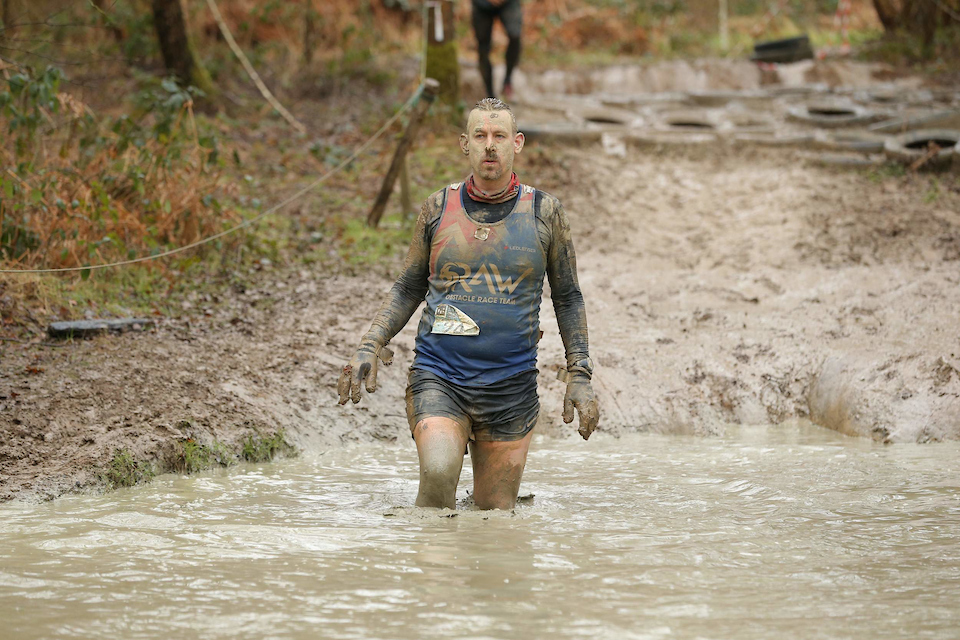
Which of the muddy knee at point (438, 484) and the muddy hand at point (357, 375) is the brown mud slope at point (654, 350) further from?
the muddy knee at point (438, 484)

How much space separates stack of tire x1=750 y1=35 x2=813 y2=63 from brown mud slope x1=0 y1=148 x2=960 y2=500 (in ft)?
23.0

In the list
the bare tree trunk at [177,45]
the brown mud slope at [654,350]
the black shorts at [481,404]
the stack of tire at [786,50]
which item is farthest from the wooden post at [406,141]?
the stack of tire at [786,50]

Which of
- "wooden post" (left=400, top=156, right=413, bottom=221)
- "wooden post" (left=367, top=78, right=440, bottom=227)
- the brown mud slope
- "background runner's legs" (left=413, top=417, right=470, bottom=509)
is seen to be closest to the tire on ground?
the brown mud slope

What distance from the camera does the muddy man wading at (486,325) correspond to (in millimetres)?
4148

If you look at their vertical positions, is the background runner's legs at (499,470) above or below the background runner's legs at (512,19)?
below

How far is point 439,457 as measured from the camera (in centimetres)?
400

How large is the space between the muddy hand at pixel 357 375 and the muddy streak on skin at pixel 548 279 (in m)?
0.05

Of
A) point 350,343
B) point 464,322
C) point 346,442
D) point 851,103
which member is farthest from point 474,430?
point 851,103

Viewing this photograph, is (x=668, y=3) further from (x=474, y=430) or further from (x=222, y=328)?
(x=474, y=430)

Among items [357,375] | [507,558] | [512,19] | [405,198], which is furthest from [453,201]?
[512,19]

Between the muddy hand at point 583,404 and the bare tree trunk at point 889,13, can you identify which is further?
the bare tree trunk at point 889,13

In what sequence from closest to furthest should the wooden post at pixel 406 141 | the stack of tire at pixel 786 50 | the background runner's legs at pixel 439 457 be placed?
the background runner's legs at pixel 439 457 → the wooden post at pixel 406 141 → the stack of tire at pixel 786 50

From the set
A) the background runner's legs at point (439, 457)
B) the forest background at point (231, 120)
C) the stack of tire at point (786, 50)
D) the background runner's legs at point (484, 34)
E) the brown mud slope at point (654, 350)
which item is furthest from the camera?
the stack of tire at point (786, 50)

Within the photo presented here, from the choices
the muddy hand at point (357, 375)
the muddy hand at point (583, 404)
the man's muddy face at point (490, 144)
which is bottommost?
the muddy hand at point (583, 404)
